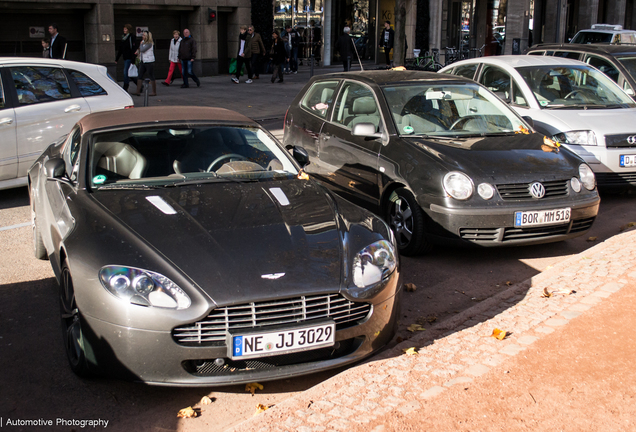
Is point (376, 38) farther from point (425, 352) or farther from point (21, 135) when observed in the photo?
point (425, 352)

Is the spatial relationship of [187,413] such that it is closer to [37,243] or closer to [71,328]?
[71,328]

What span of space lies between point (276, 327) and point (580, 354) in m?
1.89

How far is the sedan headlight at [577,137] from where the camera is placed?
8.48m

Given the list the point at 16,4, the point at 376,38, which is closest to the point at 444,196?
the point at 16,4

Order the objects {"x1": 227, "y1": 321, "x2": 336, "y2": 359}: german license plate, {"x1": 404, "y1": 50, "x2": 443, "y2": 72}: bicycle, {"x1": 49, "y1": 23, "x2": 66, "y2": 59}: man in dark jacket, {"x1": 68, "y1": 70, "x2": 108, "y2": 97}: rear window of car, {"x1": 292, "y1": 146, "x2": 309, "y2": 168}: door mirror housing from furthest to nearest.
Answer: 1. {"x1": 404, "y1": 50, "x2": 443, "y2": 72}: bicycle
2. {"x1": 49, "y1": 23, "x2": 66, "y2": 59}: man in dark jacket
3. {"x1": 68, "y1": 70, "x2": 108, "y2": 97}: rear window of car
4. {"x1": 292, "y1": 146, "x2": 309, "y2": 168}: door mirror housing
5. {"x1": 227, "y1": 321, "x2": 336, "y2": 359}: german license plate

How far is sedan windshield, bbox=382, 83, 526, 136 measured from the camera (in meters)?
6.99

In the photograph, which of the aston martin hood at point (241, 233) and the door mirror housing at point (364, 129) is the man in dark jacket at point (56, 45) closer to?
the door mirror housing at point (364, 129)

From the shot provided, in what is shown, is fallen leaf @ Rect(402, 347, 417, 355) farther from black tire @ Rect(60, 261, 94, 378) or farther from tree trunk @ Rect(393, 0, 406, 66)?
tree trunk @ Rect(393, 0, 406, 66)

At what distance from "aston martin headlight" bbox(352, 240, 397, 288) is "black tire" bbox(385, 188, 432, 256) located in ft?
6.60

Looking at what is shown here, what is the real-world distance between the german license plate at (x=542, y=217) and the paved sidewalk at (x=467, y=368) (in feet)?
1.83

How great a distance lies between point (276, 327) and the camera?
11.8ft

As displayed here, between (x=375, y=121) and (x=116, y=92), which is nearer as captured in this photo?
(x=375, y=121)

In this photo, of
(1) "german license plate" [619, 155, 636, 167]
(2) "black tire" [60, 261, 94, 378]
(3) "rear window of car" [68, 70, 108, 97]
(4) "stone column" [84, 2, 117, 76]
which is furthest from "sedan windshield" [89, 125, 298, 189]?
(4) "stone column" [84, 2, 117, 76]

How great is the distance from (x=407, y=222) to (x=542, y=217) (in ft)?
3.86
